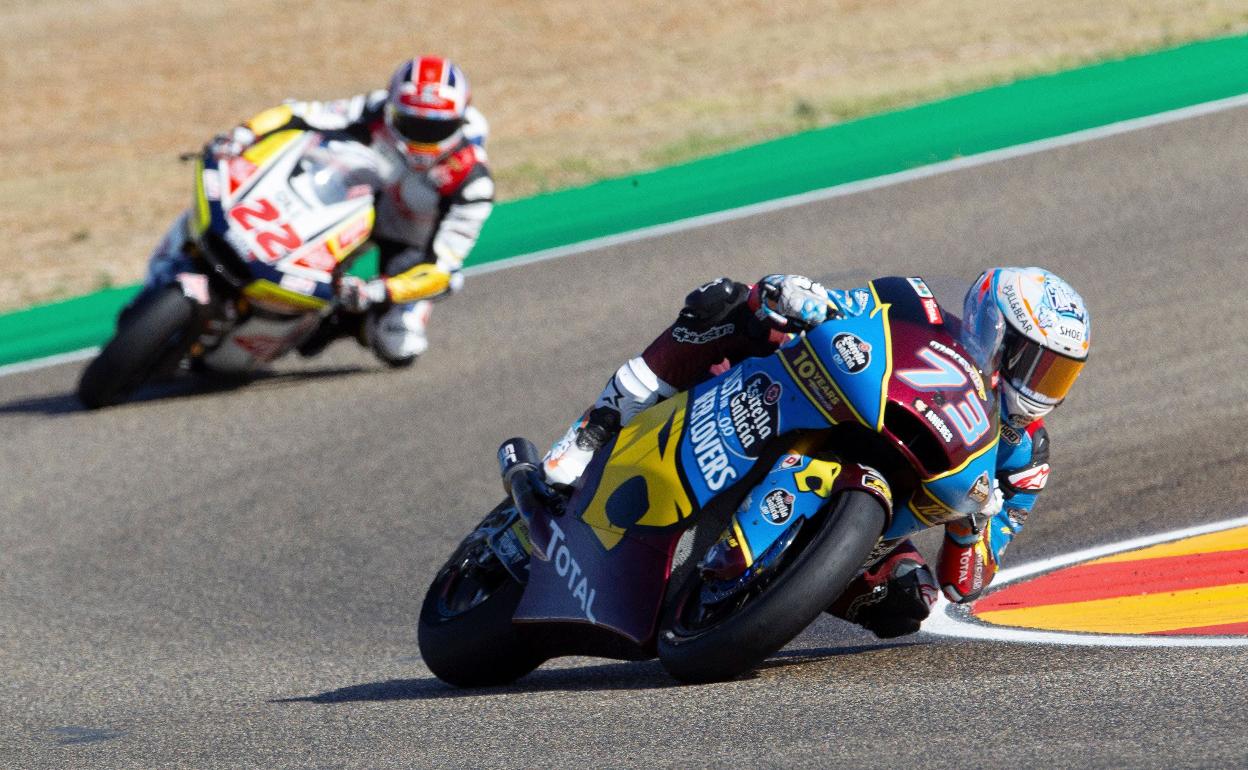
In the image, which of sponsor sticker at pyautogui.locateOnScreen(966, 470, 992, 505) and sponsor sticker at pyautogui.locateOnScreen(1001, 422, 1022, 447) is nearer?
sponsor sticker at pyautogui.locateOnScreen(966, 470, 992, 505)

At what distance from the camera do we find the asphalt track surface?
460 cm

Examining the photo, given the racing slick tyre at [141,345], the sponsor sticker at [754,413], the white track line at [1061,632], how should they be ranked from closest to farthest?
1. the sponsor sticker at [754,413]
2. the white track line at [1061,632]
3. the racing slick tyre at [141,345]

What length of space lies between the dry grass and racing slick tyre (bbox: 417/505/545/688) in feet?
24.9

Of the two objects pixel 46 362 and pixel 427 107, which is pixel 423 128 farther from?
pixel 46 362

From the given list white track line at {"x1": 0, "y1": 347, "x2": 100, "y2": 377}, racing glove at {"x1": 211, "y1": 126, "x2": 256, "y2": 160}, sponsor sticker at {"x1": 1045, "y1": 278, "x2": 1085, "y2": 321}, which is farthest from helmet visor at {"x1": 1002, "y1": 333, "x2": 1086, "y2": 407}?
white track line at {"x1": 0, "y1": 347, "x2": 100, "y2": 377}

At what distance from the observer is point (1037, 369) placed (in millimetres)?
5168

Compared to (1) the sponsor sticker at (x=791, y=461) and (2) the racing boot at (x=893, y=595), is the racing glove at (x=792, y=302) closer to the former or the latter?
(1) the sponsor sticker at (x=791, y=461)

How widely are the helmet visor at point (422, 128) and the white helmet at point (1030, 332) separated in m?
5.40

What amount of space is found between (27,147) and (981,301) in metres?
12.9

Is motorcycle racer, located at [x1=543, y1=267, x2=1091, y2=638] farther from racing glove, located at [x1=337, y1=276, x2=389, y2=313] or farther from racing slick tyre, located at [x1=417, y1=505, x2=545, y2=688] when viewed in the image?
racing glove, located at [x1=337, y1=276, x2=389, y2=313]

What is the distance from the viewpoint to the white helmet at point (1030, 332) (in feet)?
16.8

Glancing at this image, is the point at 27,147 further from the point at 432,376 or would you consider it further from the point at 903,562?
the point at 903,562

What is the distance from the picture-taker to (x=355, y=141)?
10.5 metres

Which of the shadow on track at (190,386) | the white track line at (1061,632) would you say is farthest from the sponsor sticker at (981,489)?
the shadow on track at (190,386)
